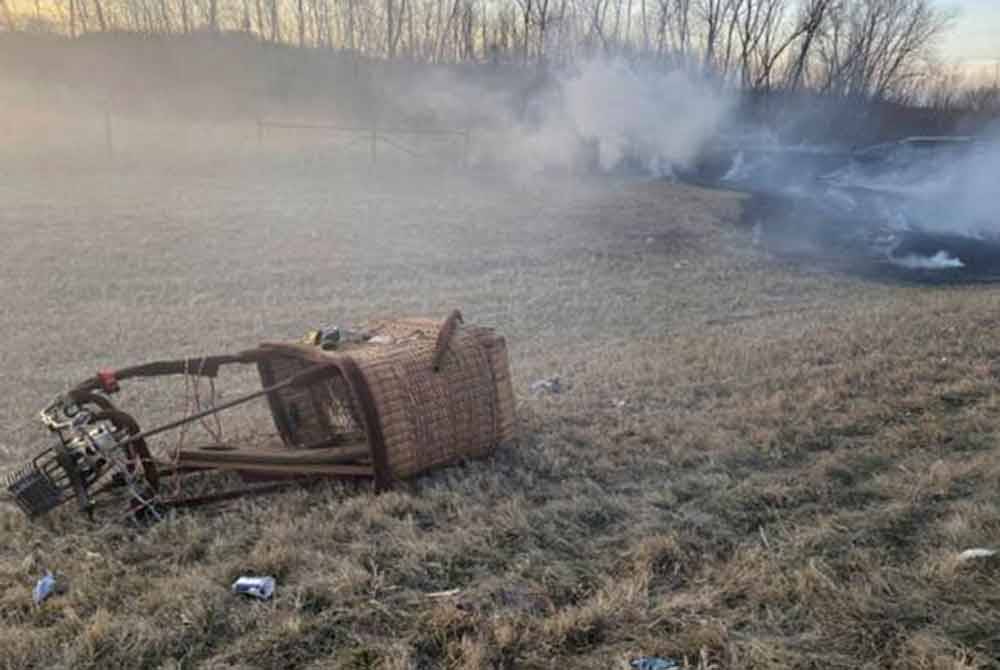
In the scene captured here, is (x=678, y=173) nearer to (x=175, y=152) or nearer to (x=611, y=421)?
(x=175, y=152)

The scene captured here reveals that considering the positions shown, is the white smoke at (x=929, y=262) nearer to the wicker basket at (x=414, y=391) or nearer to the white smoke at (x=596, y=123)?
the white smoke at (x=596, y=123)

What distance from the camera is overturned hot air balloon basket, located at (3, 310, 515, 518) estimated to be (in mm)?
3428

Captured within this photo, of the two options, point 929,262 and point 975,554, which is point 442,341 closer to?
point 975,554

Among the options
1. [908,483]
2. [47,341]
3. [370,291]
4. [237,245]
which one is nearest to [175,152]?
[237,245]

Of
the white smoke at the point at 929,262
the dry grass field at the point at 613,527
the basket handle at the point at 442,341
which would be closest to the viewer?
the dry grass field at the point at 613,527

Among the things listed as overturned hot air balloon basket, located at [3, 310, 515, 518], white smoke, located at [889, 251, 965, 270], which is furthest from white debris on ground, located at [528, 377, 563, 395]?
white smoke, located at [889, 251, 965, 270]

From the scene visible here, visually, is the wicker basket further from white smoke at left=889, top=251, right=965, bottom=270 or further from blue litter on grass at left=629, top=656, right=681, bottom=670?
white smoke at left=889, top=251, right=965, bottom=270

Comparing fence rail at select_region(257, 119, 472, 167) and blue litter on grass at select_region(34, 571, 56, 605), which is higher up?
fence rail at select_region(257, 119, 472, 167)

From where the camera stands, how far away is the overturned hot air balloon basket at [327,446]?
3.43 m

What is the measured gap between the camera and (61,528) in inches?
134

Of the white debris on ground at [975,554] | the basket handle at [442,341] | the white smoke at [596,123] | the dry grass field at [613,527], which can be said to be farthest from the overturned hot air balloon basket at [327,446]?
the white smoke at [596,123]

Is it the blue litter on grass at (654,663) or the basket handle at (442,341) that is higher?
the basket handle at (442,341)

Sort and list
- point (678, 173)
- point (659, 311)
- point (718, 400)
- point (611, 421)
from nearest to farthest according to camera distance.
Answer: point (611, 421) → point (718, 400) → point (659, 311) → point (678, 173)

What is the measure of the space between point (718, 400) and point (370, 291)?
7.09 metres
